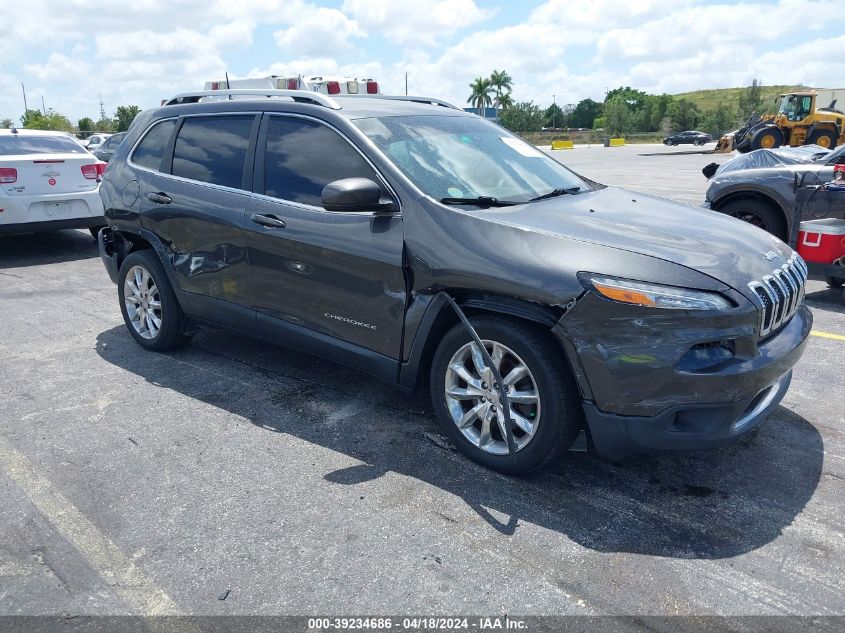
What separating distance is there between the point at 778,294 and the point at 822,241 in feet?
12.9

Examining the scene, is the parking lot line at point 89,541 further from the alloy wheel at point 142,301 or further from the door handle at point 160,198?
the door handle at point 160,198

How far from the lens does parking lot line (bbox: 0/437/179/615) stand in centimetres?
267

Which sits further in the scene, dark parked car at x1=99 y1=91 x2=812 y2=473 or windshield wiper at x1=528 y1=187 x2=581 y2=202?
windshield wiper at x1=528 y1=187 x2=581 y2=202

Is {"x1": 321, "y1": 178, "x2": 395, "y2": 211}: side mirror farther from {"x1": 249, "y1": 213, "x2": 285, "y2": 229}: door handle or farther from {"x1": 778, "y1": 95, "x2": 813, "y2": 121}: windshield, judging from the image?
{"x1": 778, "y1": 95, "x2": 813, "y2": 121}: windshield

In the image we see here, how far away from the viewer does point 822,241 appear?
657 centimetres

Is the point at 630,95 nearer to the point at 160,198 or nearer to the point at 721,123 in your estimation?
the point at 721,123

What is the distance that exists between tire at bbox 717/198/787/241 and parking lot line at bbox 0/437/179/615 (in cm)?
695

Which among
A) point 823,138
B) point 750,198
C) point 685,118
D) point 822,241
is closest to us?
point 822,241

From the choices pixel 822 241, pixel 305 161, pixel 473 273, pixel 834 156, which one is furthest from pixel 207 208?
pixel 834 156

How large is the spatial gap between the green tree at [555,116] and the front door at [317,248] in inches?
3950

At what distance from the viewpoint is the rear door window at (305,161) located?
3.98 meters

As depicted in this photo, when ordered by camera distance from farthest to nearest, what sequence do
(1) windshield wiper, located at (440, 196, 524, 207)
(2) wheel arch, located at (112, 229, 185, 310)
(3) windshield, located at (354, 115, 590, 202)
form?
(2) wheel arch, located at (112, 229, 185, 310) < (3) windshield, located at (354, 115, 590, 202) < (1) windshield wiper, located at (440, 196, 524, 207)

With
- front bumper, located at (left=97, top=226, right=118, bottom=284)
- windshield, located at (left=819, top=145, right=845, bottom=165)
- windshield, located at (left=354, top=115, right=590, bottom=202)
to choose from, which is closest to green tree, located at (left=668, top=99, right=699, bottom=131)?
windshield, located at (left=819, top=145, right=845, bottom=165)

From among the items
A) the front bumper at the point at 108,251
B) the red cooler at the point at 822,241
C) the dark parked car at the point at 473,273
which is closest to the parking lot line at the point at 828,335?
the red cooler at the point at 822,241
